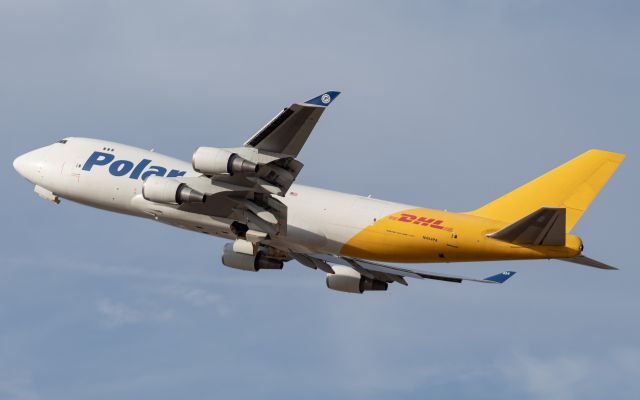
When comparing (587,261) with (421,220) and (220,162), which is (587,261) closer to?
(421,220)

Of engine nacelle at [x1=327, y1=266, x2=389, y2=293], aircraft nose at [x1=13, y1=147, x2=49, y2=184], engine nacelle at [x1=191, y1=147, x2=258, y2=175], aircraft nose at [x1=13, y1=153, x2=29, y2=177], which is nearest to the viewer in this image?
engine nacelle at [x1=191, y1=147, x2=258, y2=175]

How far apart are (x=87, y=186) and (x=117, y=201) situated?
6.74 feet

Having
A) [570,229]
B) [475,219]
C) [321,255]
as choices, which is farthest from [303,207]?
[570,229]

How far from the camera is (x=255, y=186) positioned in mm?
55562

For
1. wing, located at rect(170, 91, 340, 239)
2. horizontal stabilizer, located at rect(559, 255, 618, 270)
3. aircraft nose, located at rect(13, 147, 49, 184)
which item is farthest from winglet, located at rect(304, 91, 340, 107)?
aircraft nose, located at rect(13, 147, 49, 184)

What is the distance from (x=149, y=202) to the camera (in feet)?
192

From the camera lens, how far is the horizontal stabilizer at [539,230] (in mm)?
52531

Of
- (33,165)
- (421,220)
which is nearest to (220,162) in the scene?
(421,220)

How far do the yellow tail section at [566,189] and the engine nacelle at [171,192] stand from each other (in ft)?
45.9

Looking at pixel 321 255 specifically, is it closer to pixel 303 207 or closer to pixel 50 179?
pixel 303 207

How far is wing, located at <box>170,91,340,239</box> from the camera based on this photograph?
1992 inches

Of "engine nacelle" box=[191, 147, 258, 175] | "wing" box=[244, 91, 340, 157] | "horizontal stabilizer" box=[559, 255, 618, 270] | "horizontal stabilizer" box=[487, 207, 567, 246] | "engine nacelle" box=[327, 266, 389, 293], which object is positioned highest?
"wing" box=[244, 91, 340, 157]

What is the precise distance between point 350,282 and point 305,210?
5.91 m

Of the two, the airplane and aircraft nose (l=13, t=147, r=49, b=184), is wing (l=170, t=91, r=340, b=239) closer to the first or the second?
the airplane
